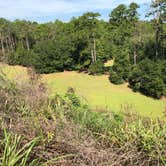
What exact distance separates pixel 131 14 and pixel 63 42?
9.82 metres

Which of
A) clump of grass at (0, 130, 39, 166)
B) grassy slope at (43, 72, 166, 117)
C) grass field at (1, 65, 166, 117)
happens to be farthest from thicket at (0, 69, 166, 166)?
grassy slope at (43, 72, 166, 117)

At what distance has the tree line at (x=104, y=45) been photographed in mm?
32875

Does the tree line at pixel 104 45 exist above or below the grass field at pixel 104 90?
above

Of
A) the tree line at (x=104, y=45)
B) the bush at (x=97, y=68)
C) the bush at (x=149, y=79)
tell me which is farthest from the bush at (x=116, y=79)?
the bush at (x=97, y=68)

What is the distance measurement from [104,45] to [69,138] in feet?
127

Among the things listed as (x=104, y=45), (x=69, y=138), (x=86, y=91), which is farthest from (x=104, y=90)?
(x=69, y=138)

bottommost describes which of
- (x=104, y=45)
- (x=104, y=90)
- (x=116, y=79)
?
(x=104, y=90)

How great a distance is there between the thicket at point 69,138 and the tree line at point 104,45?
27.2 meters

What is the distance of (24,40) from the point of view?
49.7 metres

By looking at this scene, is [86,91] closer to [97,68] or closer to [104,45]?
[97,68]

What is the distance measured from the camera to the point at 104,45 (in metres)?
41.0

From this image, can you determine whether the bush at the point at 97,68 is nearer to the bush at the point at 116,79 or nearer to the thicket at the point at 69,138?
the bush at the point at 116,79

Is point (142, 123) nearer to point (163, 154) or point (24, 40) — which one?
point (163, 154)

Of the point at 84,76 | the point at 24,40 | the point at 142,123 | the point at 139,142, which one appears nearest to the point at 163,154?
the point at 139,142
